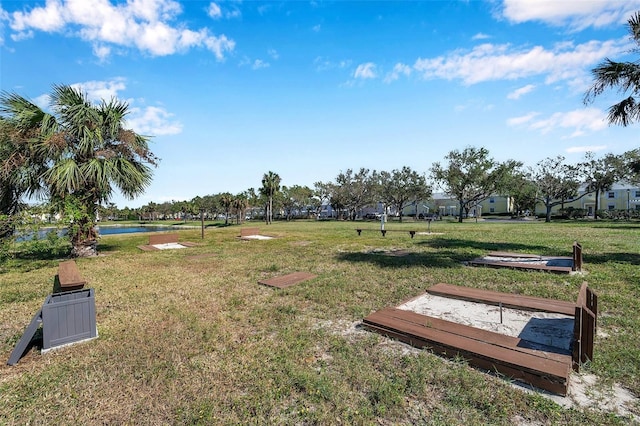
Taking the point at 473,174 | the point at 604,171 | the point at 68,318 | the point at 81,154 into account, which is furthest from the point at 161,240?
the point at 604,171

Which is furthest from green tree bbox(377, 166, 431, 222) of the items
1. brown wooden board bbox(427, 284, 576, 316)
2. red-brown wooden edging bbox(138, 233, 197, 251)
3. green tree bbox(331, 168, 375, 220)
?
brown wooden board bbox(427, 284, 576, 316)

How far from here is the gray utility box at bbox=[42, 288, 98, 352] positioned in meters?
3.96

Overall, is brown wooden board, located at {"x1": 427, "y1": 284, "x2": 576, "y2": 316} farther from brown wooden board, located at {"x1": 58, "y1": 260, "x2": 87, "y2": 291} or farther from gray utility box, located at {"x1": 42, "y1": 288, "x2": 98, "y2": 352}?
brown wooden board, located at {"x1": 58, "y1": 260, "x2": 87, "y2": 291}

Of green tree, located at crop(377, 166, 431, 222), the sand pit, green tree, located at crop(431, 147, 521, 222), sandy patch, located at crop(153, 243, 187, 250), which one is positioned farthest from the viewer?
green tree, located at crop(377, 166, 431, 222)

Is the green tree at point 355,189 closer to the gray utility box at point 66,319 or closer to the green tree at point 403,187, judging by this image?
the green tree at point 403,187

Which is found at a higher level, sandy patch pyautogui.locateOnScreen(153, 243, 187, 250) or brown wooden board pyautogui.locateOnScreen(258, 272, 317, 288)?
brown wooden board pyautogui.locateOnScreen(258, 272, 317, 288)

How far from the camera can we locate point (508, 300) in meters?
5.22

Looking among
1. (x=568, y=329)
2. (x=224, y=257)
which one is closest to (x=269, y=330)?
(x=568, y=329)

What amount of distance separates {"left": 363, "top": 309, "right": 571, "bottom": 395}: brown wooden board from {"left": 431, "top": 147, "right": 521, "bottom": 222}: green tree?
124 ft

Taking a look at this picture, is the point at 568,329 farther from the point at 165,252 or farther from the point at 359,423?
the point at 165,252

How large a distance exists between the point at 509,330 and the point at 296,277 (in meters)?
4.84

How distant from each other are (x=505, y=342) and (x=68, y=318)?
5.57 m

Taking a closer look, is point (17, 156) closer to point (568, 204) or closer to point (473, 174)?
point (473, 174)

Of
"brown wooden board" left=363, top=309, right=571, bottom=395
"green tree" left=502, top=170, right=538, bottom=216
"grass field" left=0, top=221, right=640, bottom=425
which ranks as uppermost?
"green tree" left=502, top=170, right=538, bottom=216
